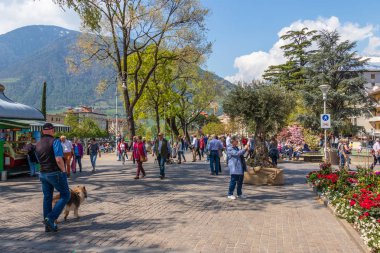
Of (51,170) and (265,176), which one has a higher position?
(51,170)

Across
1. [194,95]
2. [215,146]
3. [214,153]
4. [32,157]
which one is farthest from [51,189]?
[194,95]

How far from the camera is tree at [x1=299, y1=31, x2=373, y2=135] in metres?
35.8

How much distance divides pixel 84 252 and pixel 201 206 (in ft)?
12.9

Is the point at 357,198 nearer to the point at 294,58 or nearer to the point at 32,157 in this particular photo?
the point at 32,157

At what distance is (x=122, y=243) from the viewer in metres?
5.72

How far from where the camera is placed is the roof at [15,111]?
57.7 feet

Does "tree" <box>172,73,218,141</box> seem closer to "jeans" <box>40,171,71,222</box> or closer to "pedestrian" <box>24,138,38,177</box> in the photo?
"pedestrian" <box>24,138,38,177</box>

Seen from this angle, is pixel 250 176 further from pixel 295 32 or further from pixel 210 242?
pixel 295 32

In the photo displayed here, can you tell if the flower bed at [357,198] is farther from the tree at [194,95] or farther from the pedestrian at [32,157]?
the tree at [194,95]

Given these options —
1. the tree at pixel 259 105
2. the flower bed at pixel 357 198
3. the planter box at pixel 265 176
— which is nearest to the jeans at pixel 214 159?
the tree at pixel 259 105

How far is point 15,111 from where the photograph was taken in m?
18.3

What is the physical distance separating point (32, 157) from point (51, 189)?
29.0ft

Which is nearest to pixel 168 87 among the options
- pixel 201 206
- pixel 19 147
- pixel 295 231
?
pixel 19 147

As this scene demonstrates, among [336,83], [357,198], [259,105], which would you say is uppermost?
[336,83]
